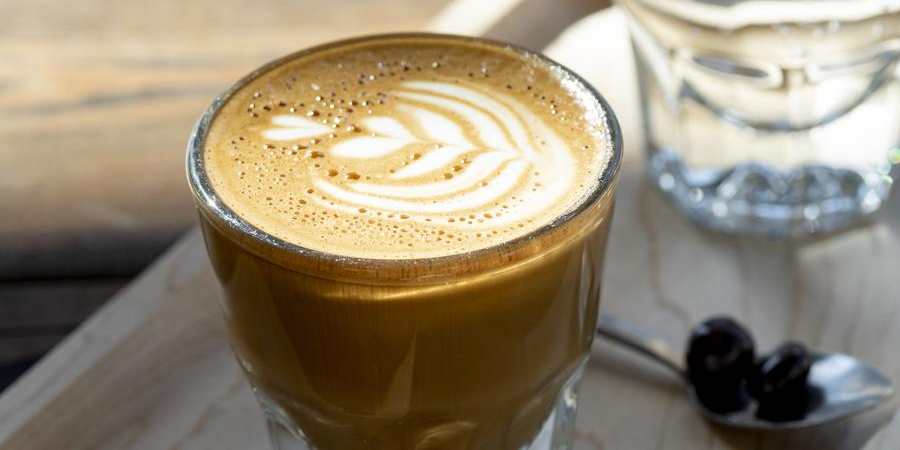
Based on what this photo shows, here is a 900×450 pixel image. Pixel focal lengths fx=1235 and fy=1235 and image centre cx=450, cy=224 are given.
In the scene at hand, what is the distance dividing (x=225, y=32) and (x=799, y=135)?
1.01 meters

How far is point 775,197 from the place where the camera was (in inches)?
43.9

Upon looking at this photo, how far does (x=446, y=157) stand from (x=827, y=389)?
0.37m

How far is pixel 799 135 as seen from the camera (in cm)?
110

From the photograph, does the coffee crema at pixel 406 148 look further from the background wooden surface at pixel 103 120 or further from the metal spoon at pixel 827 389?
the background wooden surface at pixel 103 120

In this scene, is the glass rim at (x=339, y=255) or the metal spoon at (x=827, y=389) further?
the metal spoon at (x=827, y=389)

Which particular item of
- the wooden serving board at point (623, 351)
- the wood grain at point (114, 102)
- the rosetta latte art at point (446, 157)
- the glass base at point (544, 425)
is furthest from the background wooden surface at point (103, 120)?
the rosetta latte art at point (446, 157)

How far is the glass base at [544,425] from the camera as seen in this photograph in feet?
2.60

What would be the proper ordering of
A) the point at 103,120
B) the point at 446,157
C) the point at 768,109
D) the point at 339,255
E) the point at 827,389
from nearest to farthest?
the point at 339,255 < the point at 446,157 < the point at 827,389 < the point at 768,109 < the point at 103,120

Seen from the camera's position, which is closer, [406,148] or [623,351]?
[406,148]

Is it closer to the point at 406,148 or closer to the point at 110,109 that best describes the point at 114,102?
the point at 110,109

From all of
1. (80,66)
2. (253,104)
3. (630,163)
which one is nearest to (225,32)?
(80,66)

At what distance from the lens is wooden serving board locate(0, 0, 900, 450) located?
892mm

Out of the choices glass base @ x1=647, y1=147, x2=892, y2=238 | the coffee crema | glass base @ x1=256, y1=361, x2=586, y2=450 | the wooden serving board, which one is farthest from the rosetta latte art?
glass base @ x1=647, y1=147, x2=892, y2=238

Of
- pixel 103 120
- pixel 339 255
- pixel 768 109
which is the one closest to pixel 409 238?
pixel 339 255
